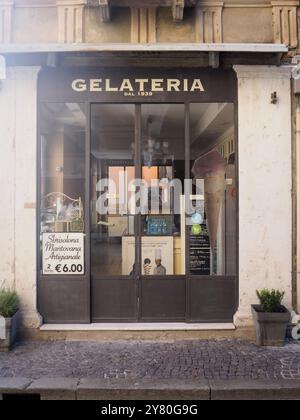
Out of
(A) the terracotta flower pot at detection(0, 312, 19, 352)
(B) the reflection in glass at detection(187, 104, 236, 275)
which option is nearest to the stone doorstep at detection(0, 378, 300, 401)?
(A) the terracotta flower pot at detection(0, 312, 19, 352)

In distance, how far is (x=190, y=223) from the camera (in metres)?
6.86

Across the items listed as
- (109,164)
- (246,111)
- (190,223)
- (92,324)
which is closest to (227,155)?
(246,111)

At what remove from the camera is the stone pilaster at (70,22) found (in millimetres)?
6469

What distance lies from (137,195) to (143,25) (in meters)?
2.50

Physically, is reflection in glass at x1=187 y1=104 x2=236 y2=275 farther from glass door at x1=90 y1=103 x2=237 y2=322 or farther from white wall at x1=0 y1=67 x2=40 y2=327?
white wall at x1=0 y1=67 x2=40 y2=327

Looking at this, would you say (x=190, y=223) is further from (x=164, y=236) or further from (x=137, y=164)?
(x=137, y=164)

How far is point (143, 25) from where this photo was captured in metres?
6.48

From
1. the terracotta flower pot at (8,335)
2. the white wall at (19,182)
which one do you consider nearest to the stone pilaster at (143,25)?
the white wall at (19,182)

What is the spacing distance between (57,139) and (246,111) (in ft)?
9.45

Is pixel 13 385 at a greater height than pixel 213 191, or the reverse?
Answer: pixel 213 191

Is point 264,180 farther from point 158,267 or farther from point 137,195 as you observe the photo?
point 158,267

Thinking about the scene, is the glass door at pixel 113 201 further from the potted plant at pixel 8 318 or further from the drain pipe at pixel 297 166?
the drain pipe at pixel 297 166

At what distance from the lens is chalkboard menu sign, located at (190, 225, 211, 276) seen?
6.77 metres

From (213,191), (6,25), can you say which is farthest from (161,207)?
(6,25)
